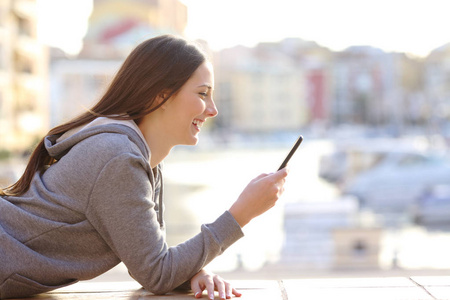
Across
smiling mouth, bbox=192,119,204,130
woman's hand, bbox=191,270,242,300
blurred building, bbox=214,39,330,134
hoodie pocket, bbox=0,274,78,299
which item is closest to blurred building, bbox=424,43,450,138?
blurred building, bbox=214,39,330,134

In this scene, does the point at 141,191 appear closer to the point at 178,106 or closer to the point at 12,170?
the point at 178,106

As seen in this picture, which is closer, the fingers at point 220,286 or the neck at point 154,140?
the fingers at point 220,286

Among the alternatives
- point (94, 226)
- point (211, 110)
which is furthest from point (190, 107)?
point (94, 226)

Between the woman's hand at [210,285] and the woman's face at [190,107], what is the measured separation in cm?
34

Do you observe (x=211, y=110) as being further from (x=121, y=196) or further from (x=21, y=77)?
(x=21, y=77)

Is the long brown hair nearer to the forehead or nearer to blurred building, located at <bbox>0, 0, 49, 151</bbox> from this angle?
the forehead

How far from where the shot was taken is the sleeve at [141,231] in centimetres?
157

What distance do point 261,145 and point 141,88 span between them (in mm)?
59991

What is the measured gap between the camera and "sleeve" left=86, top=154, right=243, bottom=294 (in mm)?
1573

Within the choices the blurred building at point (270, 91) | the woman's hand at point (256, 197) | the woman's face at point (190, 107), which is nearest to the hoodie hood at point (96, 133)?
the woman's face at point (190, 107)

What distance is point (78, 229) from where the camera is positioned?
1628 millimetres

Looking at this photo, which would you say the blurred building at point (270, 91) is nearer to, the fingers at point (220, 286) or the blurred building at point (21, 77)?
the blurred building at point (21, 77)

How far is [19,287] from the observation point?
A: 1650 mm

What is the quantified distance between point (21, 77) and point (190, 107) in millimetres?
30519
